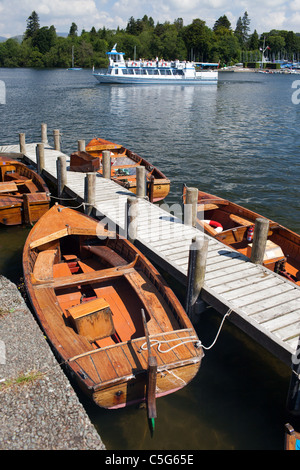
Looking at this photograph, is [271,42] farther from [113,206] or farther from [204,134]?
[113,206]

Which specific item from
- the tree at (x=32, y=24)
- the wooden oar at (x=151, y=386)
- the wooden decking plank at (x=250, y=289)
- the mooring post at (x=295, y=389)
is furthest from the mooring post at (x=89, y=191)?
the tree at (x=32, y=24)

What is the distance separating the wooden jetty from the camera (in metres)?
7.14

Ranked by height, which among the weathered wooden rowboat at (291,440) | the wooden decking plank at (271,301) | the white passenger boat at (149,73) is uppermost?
the white passenger boat at (149,73)

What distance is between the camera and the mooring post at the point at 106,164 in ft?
51.3

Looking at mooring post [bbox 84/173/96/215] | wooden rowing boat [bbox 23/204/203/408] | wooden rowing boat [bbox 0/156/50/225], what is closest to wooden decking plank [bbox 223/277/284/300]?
wooden rowing boat [bbox 23/204/203/408]

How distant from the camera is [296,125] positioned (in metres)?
40.5

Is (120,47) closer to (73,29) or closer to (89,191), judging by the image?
(73,29)

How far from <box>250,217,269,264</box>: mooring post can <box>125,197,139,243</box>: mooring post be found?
3260 millimetres

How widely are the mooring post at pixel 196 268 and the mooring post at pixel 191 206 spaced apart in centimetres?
291

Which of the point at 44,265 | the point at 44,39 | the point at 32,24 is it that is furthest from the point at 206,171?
the point at 32,24

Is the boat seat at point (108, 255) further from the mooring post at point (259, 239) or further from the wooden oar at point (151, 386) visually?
the wooden oar at point (151, 386)

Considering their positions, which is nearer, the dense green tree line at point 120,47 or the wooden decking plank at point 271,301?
the wooden decking plank at point 271,301

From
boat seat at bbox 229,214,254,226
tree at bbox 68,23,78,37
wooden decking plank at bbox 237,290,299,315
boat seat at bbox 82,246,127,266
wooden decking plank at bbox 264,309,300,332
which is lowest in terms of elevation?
boat seat at bbox 82,246,127,266

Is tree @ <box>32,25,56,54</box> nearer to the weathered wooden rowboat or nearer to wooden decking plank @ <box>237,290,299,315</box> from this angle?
wooden decking plank @ <box>237,290,299,315</box>
